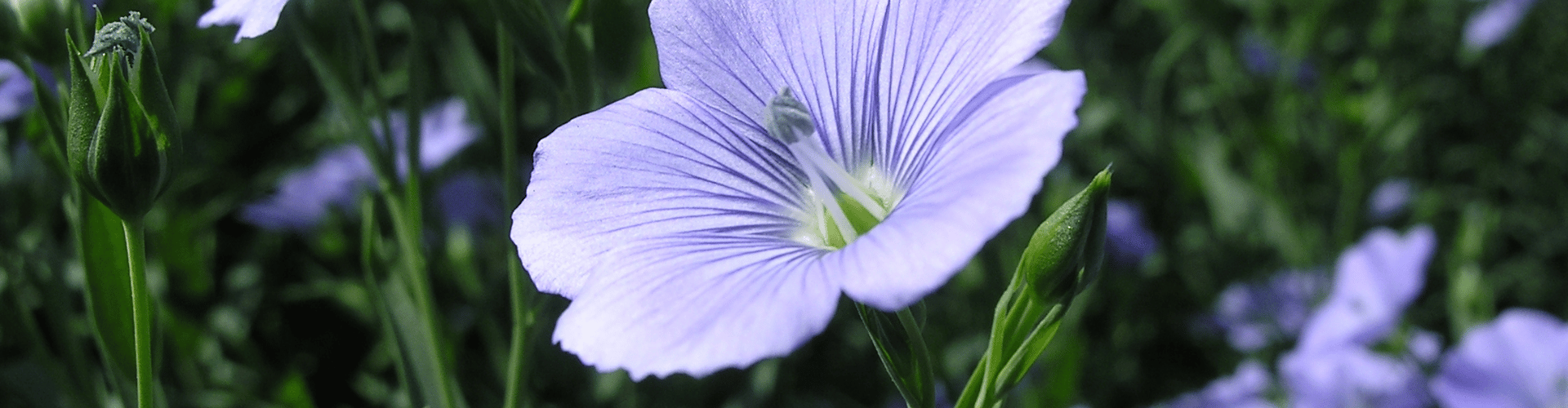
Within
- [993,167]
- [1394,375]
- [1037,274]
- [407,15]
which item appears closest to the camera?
[993,167]

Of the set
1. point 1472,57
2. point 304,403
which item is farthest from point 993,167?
point 1472,57

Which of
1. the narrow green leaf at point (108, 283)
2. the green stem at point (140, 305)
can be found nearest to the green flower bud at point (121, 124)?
the green stem at point (140, 305)

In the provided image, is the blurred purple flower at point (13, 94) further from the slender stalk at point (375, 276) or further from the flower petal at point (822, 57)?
the flower petal at point (822, 57)

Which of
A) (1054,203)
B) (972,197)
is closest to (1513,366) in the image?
(1054,203)

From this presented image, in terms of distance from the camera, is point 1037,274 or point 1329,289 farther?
point 1329,289

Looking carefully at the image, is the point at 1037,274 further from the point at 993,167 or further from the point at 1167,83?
the point at 1167,83
